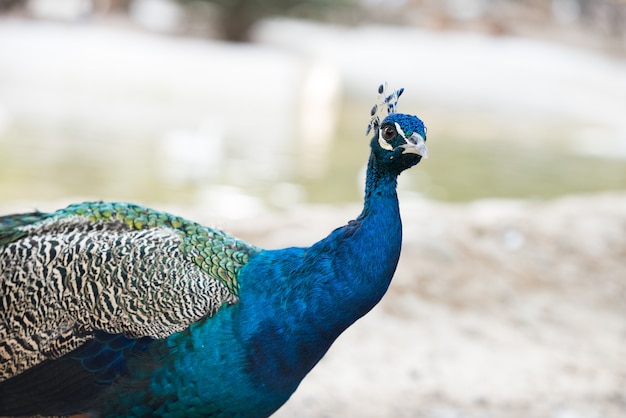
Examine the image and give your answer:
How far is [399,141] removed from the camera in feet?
6.11

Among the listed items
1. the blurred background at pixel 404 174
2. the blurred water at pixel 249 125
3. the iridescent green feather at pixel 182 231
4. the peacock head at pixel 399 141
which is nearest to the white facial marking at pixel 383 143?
the peacock head at pixel 399 141

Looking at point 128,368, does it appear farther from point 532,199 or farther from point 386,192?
point 532,199

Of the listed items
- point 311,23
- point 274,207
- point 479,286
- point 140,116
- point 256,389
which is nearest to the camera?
point 256,389

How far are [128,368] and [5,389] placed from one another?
0.98 feet

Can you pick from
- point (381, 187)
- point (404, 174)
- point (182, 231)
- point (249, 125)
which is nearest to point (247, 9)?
point (249, 125)

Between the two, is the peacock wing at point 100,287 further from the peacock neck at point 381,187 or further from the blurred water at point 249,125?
the blurred water at point 249,125

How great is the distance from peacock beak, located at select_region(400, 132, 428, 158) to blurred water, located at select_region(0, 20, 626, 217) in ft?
12.4

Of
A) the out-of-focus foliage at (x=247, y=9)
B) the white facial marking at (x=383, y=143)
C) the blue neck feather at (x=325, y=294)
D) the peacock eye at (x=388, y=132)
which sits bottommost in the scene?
the blue neck feather at (x=325, y=294)

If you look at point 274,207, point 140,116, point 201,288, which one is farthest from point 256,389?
point 140,116

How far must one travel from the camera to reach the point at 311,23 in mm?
17234

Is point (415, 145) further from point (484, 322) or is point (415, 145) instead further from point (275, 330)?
point (484, 322)

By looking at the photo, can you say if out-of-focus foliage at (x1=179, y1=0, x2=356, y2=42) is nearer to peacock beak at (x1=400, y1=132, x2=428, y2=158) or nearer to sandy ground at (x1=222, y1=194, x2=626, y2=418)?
sandy ground at (x1=222, y1=194, x2=626, y2=418)

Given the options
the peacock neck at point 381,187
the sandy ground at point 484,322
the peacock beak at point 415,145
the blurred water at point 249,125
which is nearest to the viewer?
the peacock beak at point 415,145

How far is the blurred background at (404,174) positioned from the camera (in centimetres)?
344
